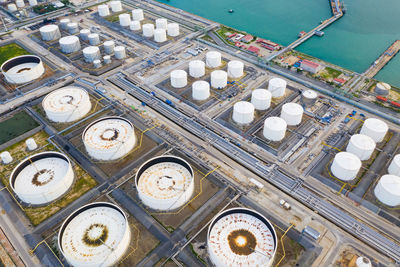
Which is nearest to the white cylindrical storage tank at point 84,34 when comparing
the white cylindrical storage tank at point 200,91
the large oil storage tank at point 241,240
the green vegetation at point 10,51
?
the green vegetation at point 10,51

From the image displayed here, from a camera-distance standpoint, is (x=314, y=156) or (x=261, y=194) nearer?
(x=261, y=194)

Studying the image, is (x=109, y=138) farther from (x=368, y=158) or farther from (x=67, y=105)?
(x=368, y=158)

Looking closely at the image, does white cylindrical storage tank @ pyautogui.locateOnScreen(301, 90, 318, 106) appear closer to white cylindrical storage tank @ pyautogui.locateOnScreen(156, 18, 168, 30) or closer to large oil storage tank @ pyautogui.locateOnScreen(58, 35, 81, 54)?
white cylindrical storage tank @ pyautogui.locateOnScreen(156, 18, 168, 30)

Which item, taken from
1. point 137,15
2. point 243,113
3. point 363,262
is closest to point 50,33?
point 137,15

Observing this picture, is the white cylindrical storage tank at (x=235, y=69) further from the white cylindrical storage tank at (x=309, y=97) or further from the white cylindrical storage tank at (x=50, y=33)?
the white cylindrical storage tank at (x=50, y=33)

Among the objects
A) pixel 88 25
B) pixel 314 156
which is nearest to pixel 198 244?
pixel 314 156

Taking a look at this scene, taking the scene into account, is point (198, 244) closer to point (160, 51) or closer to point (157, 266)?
point (157, 266)

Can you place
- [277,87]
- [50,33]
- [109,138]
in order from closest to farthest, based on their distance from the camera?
[109,138] < [277,87] < [50,33]

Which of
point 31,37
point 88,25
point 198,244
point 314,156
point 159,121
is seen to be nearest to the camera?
point 198,244
